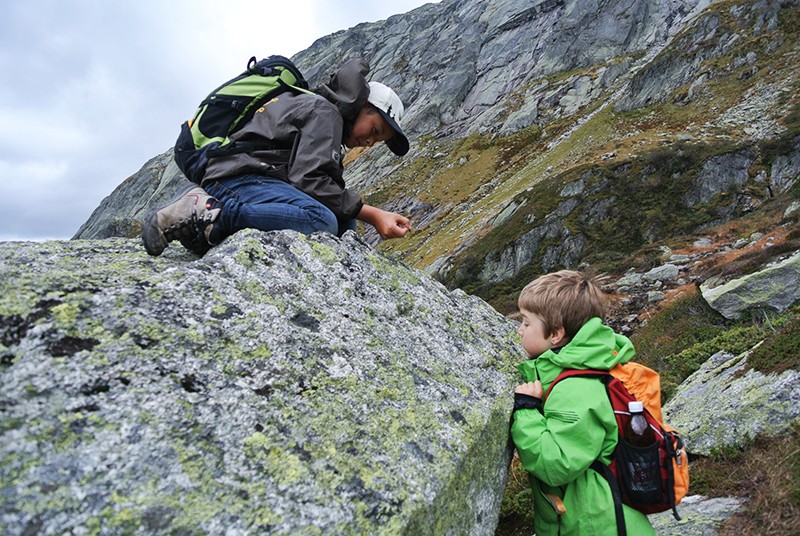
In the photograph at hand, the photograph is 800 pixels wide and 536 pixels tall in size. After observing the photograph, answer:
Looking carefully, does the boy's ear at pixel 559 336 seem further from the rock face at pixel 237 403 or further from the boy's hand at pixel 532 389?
the rock face at pixel 237 403

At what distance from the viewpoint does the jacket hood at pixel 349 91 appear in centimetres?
440

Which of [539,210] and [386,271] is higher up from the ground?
[386,271]

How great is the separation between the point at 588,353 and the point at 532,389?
0.54m

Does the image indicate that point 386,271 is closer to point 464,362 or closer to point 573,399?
point 464,362

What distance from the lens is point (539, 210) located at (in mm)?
34812

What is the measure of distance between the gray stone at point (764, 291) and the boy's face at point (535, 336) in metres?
10.2

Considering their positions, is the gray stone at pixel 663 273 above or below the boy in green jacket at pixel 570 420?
below

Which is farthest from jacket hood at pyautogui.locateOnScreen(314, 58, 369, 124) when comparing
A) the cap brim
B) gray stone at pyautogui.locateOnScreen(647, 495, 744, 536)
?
gray stone at pyautogui.locateOnScreen(647, 495, 744, 536)

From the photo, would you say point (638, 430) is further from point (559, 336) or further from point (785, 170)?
point (785, 170)

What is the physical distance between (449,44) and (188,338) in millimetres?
121851

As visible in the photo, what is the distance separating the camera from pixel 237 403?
7.66 feet

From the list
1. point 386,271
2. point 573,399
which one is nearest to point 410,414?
point 573,399

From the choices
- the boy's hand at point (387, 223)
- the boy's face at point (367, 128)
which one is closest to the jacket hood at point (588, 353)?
the boy's hand at point (387, 223)

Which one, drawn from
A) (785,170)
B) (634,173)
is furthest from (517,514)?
(785,170)
